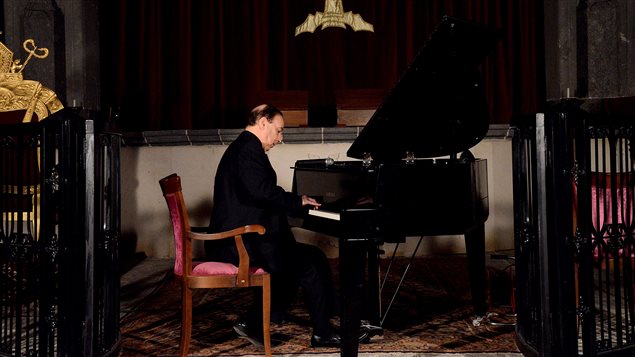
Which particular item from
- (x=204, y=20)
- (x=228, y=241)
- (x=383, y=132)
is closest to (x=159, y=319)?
(x=228, y=241)

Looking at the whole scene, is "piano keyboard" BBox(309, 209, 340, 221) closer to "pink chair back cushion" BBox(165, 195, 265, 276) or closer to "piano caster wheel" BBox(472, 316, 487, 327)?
"pink chair back cushion" BBox(165, 195, 265, 276)

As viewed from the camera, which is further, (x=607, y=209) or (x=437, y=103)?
(x=437, y=103)

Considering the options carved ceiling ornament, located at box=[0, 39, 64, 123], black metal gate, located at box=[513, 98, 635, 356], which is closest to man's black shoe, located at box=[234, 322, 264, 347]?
black metal gate, located at box=[513, 98, 635, 356]

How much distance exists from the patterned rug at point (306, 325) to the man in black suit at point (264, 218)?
213 mm

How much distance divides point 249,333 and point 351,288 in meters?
0.83

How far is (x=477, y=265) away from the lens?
3.66 metres

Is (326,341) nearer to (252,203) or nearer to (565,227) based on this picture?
(252,203)

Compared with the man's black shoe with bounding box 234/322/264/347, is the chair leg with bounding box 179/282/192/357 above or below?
above

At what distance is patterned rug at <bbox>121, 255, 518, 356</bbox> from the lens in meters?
3.24

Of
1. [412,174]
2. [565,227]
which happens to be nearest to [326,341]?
[412,174]

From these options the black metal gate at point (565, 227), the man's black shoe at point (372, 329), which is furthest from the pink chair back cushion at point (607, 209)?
the man's black shoe at point (372, 329)

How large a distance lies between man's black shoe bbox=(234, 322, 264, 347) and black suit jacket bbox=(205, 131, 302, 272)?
1.23 feet

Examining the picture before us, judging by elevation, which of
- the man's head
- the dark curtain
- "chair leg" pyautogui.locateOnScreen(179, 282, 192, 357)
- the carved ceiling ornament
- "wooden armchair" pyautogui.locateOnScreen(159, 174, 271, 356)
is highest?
the dark curtain

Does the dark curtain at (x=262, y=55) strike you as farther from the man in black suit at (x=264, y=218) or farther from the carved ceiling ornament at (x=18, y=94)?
the man in black suit at (x=264, y=218)
